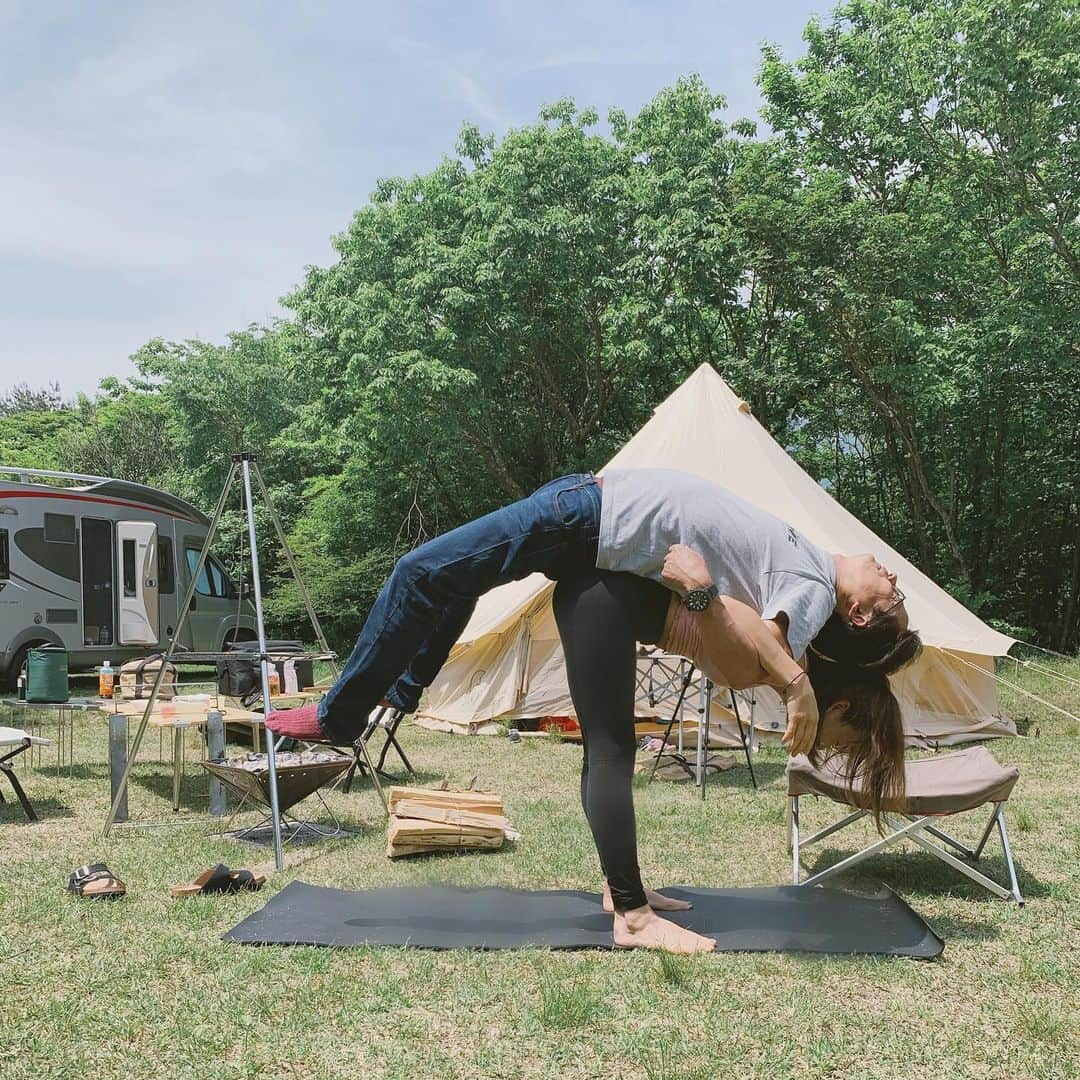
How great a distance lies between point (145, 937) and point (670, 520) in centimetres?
211

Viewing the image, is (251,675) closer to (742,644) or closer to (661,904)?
(661,904)

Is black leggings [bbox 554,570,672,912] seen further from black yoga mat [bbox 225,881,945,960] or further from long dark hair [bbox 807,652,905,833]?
long dark hair [bbox 807,652,905,833]

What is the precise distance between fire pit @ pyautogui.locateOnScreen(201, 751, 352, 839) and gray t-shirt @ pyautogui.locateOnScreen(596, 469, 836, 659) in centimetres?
220

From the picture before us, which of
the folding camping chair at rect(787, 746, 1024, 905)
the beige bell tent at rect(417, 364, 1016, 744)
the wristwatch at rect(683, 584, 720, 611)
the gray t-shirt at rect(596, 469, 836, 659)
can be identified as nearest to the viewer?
the wristwatch at rect(683, 584, 720, 611)

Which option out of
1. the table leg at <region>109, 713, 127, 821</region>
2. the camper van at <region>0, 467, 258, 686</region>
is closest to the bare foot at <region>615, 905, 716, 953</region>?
the table leg at <region>109, 713, 127, 821</region>

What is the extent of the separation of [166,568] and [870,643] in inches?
433

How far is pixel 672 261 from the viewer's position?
1473cm

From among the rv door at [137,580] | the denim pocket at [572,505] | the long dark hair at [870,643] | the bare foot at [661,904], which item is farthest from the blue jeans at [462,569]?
the rv door at [137,580]

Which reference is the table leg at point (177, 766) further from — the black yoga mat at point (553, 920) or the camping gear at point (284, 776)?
the black yoga mat at point (553, 920)

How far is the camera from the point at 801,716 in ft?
9.47

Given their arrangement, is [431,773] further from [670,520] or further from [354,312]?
[354,312]

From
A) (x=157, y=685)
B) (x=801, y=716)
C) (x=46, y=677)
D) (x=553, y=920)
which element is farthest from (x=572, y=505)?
(x=46, y=677)

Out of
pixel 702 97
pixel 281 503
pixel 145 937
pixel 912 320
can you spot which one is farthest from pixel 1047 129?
pixel 281 503

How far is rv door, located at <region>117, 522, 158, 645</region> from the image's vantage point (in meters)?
11.9
